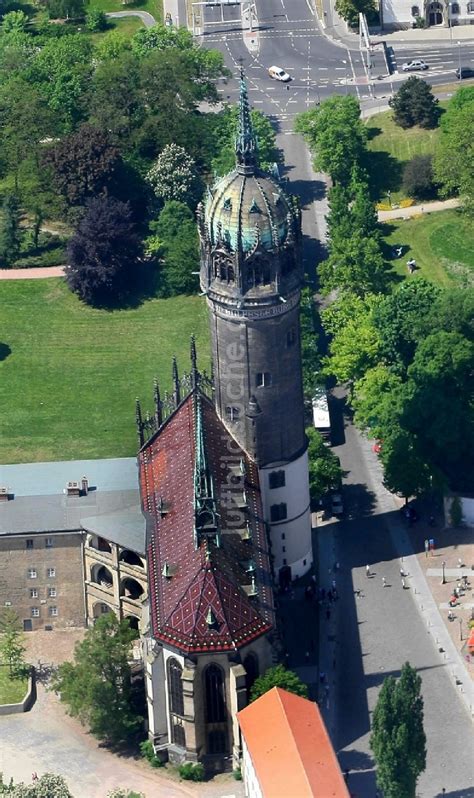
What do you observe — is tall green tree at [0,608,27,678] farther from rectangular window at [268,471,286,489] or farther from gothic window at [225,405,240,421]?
gothic window at [225,405,240,421]

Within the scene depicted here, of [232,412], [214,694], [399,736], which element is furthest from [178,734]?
[232,412]

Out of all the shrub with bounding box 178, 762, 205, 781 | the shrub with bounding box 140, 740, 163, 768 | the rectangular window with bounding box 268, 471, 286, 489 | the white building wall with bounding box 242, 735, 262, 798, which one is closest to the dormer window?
the rectangular window with bounding box 268, 471, 286, 489

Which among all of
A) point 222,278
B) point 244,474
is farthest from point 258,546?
point 222,278

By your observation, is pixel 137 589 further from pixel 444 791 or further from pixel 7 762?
pixel 444 791

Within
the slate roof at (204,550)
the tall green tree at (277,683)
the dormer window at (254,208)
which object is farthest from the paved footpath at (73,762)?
the dormer window at (254,208)

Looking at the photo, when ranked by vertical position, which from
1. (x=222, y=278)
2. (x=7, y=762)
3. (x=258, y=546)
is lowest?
(x=7, y=762)

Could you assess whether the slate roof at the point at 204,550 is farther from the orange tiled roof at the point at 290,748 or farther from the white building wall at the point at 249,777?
the white building wall at the point at 249,777

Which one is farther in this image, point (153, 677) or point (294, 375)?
point (294, 375)
